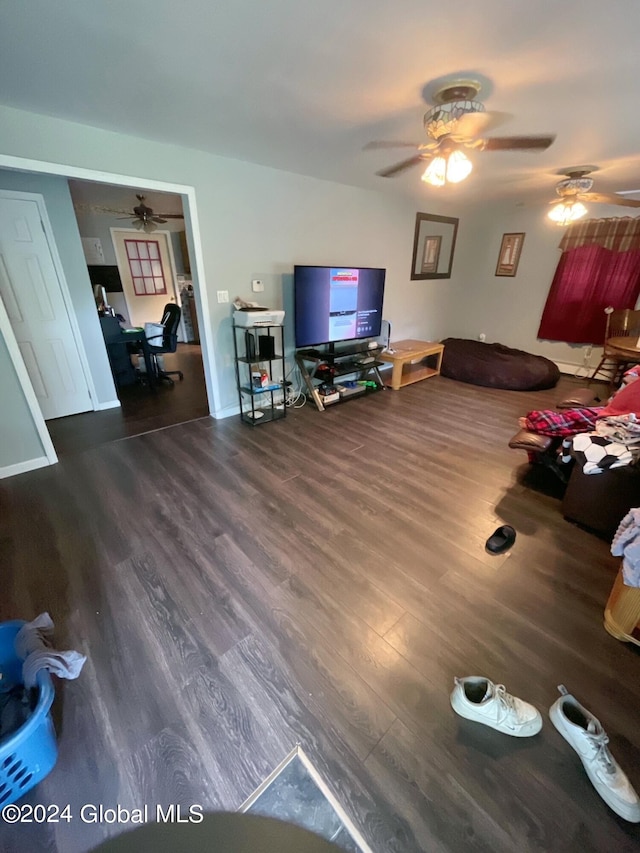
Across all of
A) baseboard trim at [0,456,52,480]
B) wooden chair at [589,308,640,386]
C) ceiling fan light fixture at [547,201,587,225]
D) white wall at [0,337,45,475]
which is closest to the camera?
white wall at [0,337,45,475]

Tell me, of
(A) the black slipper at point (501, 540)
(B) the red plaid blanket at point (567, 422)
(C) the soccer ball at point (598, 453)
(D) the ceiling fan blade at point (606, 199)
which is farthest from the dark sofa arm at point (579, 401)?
(D) the ceiling fan blade at point (606, 199)

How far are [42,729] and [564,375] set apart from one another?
6.32 metres

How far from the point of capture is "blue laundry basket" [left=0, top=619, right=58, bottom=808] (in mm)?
917

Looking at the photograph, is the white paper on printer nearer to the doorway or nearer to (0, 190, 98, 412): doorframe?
the doorway

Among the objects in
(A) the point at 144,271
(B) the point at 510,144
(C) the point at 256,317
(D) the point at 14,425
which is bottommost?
(D) the point at 14,425

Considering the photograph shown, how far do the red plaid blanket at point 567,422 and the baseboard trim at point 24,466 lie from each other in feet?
12.2

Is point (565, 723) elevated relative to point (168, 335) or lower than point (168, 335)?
lower

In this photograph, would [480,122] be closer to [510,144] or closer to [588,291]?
[510,144]

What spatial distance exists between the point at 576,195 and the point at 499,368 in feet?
6.28

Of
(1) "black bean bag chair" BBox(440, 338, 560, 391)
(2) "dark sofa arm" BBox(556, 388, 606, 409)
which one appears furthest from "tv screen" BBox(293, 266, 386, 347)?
(2) "dark sofa arm" BBox(556, 388, 606, 409)

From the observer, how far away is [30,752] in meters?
0.97

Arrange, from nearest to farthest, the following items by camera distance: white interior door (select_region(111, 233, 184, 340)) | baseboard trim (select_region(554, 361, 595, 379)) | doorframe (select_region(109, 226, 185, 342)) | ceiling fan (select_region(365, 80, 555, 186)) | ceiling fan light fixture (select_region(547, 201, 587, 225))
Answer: ceiling fan (select_region(365, 80, 555, 186))
ceiling fan light fixture (select_region(547, 201, 587, 225))
baseboard trim (select_region(554, 361, 595, 379))
doorframe (select_region(109, 226, 185, 342))
white interior door (select_region(111, 233, 184, 340))

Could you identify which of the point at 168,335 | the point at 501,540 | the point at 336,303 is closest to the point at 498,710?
the point at 501,540

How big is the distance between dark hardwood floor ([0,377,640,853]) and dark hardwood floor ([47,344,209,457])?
45 centimetres
